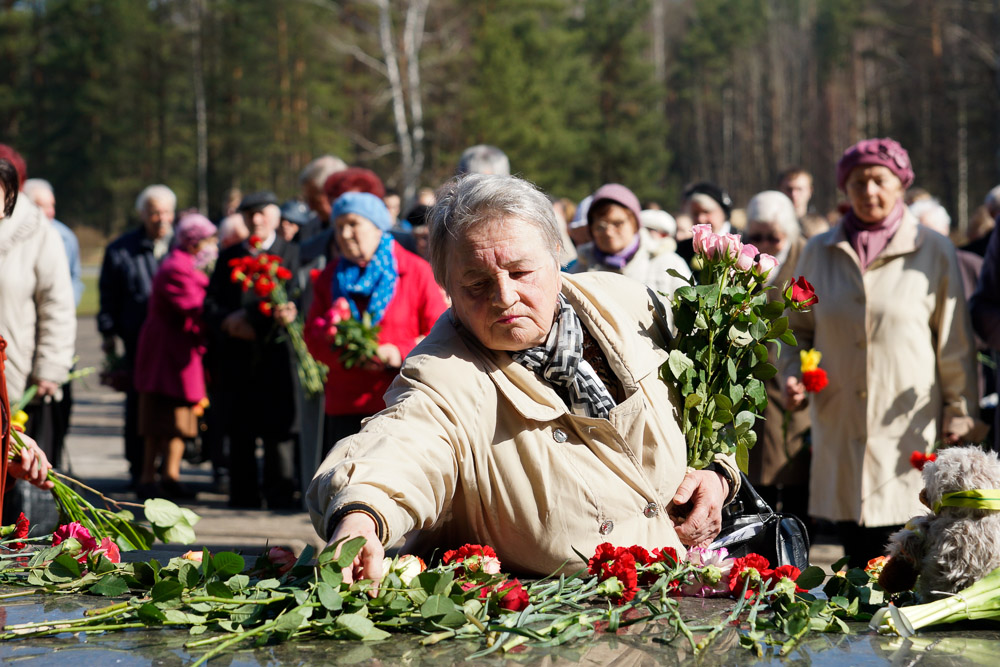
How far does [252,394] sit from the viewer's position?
7.47 meters

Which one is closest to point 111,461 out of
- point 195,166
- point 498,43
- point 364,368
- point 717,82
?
point 364,368

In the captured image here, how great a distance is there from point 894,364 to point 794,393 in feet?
1.40

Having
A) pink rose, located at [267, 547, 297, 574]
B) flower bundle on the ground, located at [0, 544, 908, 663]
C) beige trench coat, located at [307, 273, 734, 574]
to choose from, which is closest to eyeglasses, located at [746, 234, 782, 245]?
beige trench coat, located at [307, 273, 734, 574]

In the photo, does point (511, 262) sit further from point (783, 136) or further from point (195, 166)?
point (783, 136)

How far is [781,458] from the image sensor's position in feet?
18.1

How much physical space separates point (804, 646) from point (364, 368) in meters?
3.59

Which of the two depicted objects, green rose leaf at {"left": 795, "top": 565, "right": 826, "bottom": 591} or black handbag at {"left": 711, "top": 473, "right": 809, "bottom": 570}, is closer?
green rose leaf at {"left": 795, "top": 565, "right": 826, "bottom": 591}

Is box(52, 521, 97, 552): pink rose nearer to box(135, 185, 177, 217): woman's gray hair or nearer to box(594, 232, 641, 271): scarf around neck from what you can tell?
box(594, 232, 641, 271): scarf around neck

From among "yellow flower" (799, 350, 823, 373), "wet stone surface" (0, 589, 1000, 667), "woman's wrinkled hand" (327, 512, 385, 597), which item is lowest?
"wet stone surface" (0, 589, 1000, 667)

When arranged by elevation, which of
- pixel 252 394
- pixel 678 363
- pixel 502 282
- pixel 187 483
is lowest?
pixel 187 483

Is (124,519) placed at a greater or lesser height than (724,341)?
lesser

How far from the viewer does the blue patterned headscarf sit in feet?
17.9

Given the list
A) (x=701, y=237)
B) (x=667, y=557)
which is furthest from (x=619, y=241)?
(x=667, y=557)

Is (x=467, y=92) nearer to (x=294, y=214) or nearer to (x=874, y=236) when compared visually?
(x=294, y=214)
